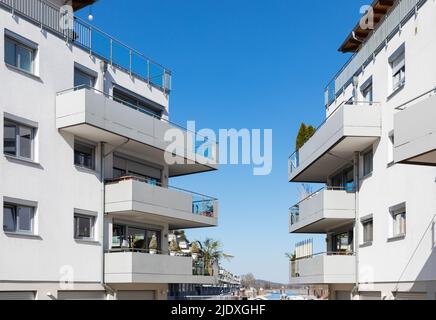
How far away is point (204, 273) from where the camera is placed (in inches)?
1123

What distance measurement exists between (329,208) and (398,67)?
22.0 ft

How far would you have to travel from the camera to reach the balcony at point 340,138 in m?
22.0

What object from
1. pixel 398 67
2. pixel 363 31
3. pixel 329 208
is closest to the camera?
pixel 398 67

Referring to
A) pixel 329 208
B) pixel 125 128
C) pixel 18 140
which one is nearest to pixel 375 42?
pixel 329 208

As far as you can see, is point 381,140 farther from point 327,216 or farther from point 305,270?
point 305,270

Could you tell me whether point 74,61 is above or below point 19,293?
above

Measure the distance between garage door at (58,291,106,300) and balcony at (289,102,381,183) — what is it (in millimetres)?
10540

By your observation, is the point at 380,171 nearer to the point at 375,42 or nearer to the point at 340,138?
the point at 340,138

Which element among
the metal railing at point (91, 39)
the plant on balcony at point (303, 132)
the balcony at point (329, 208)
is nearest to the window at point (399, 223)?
the balcony at point (329, 208)

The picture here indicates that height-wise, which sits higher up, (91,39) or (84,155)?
(91,39)

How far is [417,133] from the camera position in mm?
12258

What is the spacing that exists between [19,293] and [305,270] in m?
13.0

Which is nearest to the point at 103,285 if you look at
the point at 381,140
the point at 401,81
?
the point at 381,140

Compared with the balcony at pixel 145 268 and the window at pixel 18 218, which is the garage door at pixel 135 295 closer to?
the balcony at pixel 145 268
